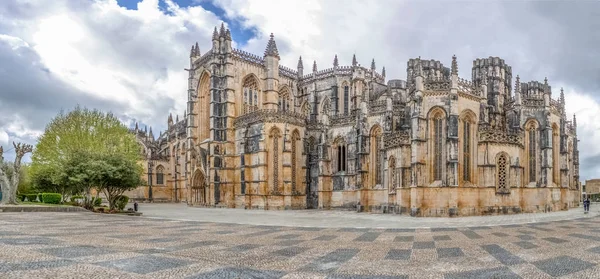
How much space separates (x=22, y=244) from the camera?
1320 cm

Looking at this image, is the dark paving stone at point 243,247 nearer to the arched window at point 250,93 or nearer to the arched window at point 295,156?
the arched window at point 295,156

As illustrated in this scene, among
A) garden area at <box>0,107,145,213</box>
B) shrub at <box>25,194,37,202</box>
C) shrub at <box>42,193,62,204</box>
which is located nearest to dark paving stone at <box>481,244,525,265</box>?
garden area at <box>0,107,145,213</box>

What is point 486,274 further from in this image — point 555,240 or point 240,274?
point 555,240

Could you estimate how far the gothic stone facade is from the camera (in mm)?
31438

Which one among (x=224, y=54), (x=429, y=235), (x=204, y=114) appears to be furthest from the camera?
(x=204, y=114)

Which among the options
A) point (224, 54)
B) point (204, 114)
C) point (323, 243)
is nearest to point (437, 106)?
point (323, 243)

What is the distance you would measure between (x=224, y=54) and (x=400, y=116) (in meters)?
21.9

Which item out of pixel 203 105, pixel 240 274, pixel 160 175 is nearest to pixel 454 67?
pixel 240 274

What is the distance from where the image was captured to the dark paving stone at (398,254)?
1249cm

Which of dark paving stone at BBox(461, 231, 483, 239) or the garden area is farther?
the garden area

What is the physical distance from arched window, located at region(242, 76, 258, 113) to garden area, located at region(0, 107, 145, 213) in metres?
14.2

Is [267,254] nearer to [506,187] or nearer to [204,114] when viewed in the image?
[506,187]

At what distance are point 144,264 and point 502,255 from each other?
10.5 metres

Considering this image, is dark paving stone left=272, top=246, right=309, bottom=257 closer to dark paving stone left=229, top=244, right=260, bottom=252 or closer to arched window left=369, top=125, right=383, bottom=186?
dark paving stone left=229, top=244, right=260, bottom=252
